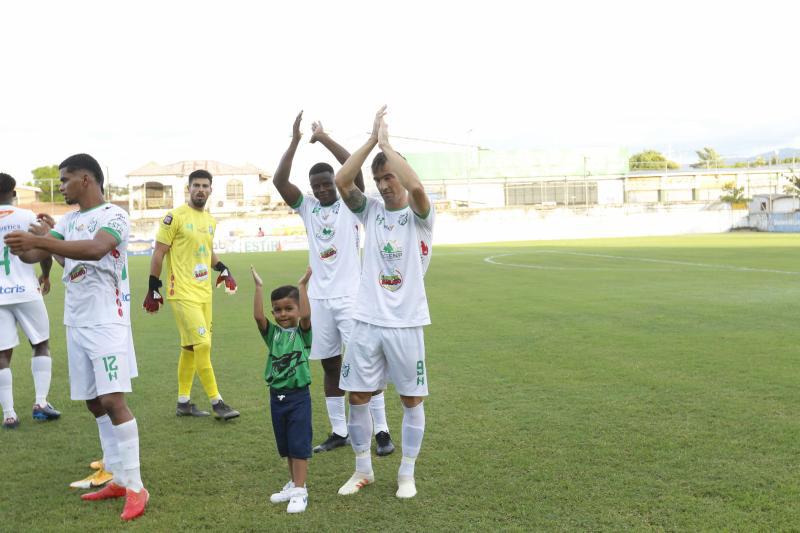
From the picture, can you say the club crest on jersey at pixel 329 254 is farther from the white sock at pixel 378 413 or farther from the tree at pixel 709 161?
the tree at pixel 709 161

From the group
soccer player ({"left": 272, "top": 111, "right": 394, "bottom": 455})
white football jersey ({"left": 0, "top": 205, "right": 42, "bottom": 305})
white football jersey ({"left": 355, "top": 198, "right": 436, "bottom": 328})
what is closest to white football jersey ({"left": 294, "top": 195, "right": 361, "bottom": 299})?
soccer player ({"left": 272, "top": 111, "right": 394, "bottom": 455})

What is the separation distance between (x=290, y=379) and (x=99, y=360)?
1.29m

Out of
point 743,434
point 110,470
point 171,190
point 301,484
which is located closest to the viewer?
point 301,484

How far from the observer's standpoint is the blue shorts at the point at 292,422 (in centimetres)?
480

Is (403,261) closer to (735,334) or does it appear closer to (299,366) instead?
(299,366)

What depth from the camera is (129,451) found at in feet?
15.8

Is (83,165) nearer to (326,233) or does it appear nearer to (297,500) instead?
(326,233)

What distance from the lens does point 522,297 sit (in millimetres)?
15797

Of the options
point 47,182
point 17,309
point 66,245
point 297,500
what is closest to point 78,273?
point 66,245

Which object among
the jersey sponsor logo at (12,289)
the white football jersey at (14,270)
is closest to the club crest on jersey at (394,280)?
the white football jersey at (14,270)

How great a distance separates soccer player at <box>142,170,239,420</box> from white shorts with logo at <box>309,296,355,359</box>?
141 cm

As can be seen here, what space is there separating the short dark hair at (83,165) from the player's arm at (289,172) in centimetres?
133

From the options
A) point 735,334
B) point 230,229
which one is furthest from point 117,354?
point 230,229

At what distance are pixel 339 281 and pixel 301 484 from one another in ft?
6.17
